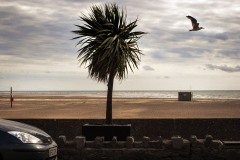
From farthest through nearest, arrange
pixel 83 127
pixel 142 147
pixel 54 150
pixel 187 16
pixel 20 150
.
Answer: pixel 187 16
pixel 83 127
pixel 142 147
pixel 54 150
pixel 20 150

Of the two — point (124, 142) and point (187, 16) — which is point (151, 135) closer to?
point (124, 142)

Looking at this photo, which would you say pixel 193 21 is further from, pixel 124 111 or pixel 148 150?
pixel 124 111

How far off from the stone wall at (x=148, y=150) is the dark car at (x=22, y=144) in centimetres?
241

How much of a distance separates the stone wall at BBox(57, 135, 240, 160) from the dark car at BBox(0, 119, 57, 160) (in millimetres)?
2406

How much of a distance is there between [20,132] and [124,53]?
17.3 ft

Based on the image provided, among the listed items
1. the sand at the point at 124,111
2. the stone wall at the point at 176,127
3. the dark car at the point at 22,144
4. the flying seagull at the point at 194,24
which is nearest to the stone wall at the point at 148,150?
the stone wall at the point at 176,127

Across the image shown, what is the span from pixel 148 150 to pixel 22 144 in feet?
13.4

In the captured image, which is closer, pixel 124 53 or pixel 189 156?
pixel 189 156

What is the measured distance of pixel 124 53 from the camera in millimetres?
11531

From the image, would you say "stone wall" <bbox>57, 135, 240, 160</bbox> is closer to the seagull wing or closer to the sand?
the seagull wing

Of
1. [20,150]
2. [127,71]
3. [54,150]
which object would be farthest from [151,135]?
[20,150]

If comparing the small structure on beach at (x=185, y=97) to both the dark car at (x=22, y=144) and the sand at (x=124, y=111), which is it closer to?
the sand at (x=124, y=111)

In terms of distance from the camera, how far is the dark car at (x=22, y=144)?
6520 mm

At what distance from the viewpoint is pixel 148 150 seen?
10031 millimetres
